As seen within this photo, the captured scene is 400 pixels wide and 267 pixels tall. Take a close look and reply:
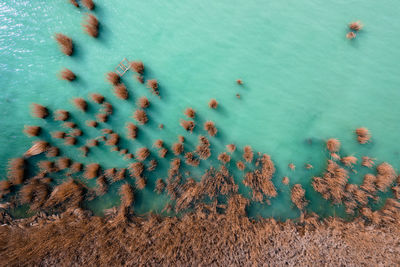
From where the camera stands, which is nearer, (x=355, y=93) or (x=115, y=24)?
(x=115, y=24)

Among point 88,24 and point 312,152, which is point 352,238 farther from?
point 88,24

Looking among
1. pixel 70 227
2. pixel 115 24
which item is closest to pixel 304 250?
pixel 70 227

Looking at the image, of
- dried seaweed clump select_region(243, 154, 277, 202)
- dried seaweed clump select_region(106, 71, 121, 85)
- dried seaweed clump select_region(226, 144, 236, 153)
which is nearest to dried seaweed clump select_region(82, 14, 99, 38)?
dried seaweed clump select_region(106, 71, 121, 85)

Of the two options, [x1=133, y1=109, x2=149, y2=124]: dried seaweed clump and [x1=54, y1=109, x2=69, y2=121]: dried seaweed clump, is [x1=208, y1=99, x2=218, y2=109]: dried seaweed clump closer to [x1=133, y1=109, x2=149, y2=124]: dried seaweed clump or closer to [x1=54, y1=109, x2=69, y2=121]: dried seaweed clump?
[x1=133, y1=109, x2=149, y2=124]: dried seaweed clump

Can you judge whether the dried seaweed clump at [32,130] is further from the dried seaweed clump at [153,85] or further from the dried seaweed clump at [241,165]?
the dried seaweed clump at [241,165]

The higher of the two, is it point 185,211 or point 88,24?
point 88,24

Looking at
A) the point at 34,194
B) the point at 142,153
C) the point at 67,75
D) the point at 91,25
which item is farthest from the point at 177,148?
the point at 34,194

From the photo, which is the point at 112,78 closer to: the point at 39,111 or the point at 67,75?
the point at 67,75

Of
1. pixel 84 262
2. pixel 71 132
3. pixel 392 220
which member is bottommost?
pixel 84 262
